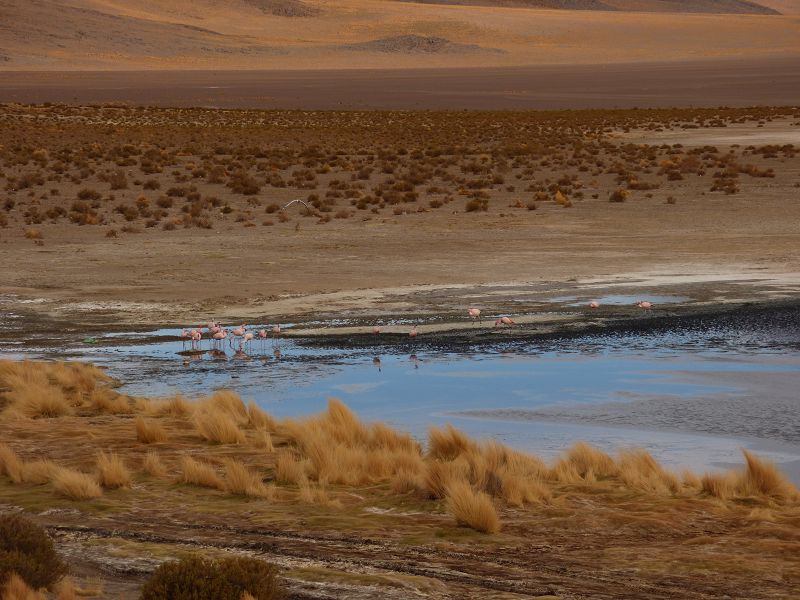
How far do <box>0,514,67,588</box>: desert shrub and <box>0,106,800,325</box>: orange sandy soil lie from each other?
11691mm

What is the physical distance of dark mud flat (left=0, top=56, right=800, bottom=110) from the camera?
111 metres

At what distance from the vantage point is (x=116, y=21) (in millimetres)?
192250

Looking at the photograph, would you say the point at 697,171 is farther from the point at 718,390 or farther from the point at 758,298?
the point at 718,390

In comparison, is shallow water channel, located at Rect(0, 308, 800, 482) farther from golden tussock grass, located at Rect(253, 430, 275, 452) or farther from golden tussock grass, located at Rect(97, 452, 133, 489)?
golden tussock grass, located at Rect(97, 452, 133, 489)

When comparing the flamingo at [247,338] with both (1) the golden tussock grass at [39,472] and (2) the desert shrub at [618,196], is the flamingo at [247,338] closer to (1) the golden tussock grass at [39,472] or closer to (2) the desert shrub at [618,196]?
(1) the golden tussock grass at [39,472]

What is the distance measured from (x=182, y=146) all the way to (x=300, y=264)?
35.6 meters

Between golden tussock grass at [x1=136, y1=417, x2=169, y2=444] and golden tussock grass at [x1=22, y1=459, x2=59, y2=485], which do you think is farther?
golden tussock grass at [x1=136, y1=417, x2=169, y2=444]

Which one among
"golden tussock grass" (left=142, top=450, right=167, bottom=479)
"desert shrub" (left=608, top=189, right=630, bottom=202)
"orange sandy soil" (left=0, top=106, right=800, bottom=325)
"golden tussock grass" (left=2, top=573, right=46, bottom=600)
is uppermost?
"golden tussock grass" (left=2, top=573, right=46, bottom=600)

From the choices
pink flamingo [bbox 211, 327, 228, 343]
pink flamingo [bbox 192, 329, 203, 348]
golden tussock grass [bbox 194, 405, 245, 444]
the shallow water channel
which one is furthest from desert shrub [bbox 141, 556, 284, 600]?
pink flamingo [bbox 192, 329, 203, 348]

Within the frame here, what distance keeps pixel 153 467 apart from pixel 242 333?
236 inches

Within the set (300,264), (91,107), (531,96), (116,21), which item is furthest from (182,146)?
(116,21)

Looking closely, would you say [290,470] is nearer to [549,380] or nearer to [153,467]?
[153,467]

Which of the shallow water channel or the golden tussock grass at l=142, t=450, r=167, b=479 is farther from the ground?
the golden tussock grass at l=142, t=450, r=167, b=479

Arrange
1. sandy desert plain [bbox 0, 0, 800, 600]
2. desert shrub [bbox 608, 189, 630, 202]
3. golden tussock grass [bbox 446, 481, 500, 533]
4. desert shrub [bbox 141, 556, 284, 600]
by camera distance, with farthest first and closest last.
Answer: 1. desert shrub [bbox 608, 189, 630, 202]
2. golden tussock grass [bbox 446, 481, 500, 533]
3. sandy desert plain [bbox 0, 0, 800, 600]
4. desert shrub [bbox 141, 556, 284, 600]
